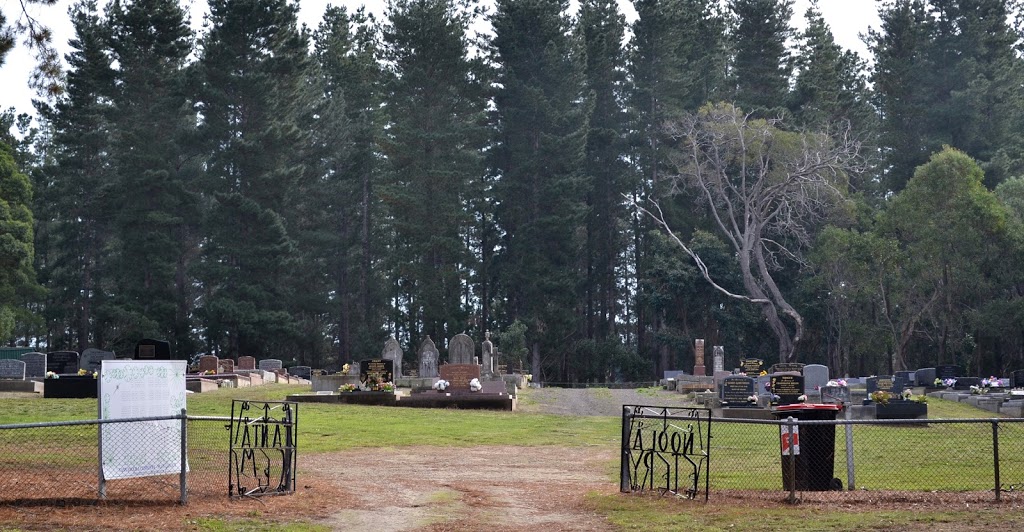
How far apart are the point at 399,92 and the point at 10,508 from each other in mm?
56373

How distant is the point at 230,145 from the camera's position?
62.0m

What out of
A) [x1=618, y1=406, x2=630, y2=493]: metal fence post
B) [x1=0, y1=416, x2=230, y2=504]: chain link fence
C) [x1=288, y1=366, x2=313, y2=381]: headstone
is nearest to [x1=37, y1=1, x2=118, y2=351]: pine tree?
[x1=288, y1=366, x2=313, y2=381]: headstone

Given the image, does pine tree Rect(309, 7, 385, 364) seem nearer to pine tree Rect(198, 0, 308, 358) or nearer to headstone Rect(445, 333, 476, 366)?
pine tree Rect(198, 0, 308, 358)

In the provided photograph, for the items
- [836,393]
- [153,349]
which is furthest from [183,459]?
[836,393]

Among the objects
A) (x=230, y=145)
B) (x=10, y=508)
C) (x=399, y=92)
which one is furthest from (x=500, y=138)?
(x=10, y=508)

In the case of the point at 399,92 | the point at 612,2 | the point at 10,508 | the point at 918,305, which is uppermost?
the point at 612,2

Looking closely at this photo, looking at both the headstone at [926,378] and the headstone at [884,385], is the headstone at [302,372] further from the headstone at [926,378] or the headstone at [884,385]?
the headstone at [926,378]

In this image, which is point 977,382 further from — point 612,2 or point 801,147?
point 612,2

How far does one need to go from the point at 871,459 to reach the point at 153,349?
14820 mm

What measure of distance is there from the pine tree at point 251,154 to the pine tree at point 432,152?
5.86 metres

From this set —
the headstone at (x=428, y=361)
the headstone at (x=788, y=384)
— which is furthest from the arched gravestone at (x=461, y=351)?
the headstone at (x=788, y=384)

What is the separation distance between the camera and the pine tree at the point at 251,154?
6097cm

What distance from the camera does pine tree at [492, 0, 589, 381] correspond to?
6600 cm

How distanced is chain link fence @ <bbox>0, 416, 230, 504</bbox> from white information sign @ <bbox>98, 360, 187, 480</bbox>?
0.5 inches
